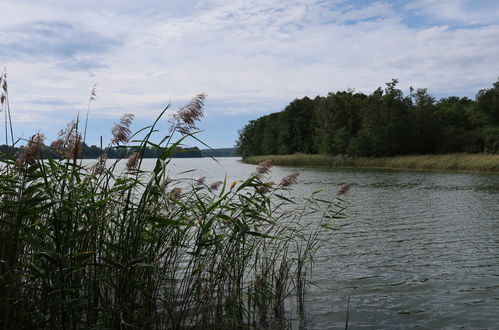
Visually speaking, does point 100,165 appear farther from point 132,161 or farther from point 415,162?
point 415,162

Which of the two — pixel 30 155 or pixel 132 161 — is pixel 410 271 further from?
pixel 30 155

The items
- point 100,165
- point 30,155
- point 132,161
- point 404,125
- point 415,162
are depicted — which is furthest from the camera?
point 404,125

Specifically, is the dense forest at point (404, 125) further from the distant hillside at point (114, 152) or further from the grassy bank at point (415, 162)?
the distant hillside at point (114, 152)

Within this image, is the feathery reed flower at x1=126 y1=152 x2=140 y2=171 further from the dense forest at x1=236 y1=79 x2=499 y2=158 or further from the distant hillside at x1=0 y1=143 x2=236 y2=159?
the dense forest at x1=236 y1=79 x2=499 y2=158

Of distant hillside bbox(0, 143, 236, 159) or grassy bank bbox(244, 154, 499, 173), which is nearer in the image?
distant hillside bbox(0, 143, 236, 159)

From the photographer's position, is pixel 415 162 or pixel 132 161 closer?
pixel 132 161

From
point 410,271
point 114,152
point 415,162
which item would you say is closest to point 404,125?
point 415,162

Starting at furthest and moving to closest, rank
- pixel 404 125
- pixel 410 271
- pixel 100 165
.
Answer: pixel 404 125
pixel 410 271
pixel 100 165

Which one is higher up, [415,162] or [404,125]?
[404,125]

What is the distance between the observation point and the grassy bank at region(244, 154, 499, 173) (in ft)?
125

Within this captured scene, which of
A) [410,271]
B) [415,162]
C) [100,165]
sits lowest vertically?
[410,271]

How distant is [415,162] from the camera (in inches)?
1816

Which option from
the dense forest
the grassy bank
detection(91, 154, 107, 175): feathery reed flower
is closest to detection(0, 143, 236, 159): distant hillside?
detection(91, 154, 107, 175): feathery reed flower

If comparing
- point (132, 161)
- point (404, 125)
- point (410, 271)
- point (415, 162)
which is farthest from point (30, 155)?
point (404, 125)
